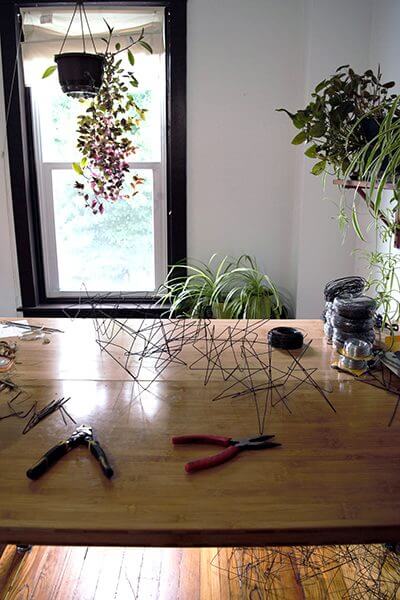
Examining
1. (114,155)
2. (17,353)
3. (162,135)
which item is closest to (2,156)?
(114,155)

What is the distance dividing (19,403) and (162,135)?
2.23 metres

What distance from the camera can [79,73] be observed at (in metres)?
1.97

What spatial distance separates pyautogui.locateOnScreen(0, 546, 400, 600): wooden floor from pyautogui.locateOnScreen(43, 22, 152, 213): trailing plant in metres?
1.98

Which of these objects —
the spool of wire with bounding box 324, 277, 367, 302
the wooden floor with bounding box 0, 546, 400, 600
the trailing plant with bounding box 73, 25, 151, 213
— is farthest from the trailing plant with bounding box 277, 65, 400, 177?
the trailing plant with bounding box 73, 25, 151, 213

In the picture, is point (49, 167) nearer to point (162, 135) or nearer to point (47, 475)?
point (162, 135)

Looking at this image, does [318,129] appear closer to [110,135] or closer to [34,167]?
[110,135]

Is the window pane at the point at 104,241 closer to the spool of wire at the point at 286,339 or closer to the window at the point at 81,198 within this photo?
the window at the point at 81,198

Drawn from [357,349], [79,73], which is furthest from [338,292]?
[79,73]

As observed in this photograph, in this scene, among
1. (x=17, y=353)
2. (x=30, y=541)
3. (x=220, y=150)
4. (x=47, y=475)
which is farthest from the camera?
(x=220, y=150)

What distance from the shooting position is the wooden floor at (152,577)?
1.69 m

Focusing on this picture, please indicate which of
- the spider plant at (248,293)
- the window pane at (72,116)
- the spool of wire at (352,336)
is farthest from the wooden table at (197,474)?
the window pane at (72,116)

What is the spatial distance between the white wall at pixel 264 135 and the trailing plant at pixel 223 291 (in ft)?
0.30

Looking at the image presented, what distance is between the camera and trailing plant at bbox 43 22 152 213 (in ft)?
9.57

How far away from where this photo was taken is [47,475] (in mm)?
960
